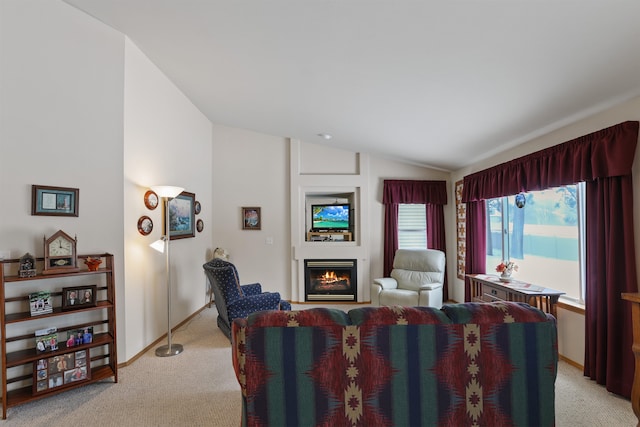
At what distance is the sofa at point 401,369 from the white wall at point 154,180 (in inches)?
93.9

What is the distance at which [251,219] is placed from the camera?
217 inches

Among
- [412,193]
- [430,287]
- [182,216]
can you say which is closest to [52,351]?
[182,216]

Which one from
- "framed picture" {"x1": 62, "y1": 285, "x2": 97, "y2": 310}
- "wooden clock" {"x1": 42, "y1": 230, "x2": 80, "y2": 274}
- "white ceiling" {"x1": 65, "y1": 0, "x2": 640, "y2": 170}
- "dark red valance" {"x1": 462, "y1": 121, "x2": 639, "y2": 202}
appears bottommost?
"framed picture" {"x1": 62, "y1": 285, "x2": 97, "y2": 310}

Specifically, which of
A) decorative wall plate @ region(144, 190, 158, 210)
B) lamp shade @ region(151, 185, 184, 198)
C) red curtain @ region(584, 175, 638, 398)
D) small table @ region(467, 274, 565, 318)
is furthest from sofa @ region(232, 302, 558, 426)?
decorative wall plate @ region(144, 190, 158, 210)

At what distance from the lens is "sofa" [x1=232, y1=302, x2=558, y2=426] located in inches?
58.3

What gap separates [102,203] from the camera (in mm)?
2971

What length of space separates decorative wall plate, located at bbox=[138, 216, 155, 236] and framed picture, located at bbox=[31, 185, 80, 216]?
635 mm

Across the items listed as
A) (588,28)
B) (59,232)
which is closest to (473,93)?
(588,28)

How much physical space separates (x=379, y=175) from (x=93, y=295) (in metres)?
4.34

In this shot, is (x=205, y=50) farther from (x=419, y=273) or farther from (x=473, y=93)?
(x=419, y=273)

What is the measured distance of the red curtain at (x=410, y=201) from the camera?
539 cm

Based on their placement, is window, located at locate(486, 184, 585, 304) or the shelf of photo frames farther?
window, located at locate(486, 184, 585, 304)

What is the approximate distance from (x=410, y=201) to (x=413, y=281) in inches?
55.2

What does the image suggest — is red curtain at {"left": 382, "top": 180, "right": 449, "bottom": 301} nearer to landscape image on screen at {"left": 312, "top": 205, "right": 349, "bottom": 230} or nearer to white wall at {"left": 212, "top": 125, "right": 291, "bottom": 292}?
landscape image on screen at {"left": 312, "top": 205, "right": 349, "bottom": 230}
